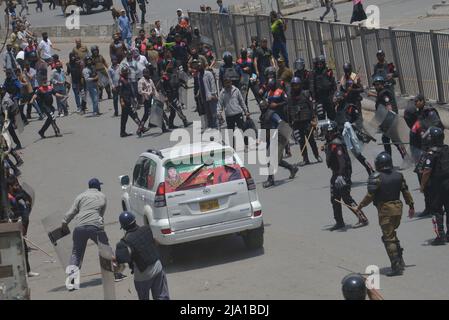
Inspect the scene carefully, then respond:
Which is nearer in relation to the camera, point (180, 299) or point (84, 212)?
point (180, 299)

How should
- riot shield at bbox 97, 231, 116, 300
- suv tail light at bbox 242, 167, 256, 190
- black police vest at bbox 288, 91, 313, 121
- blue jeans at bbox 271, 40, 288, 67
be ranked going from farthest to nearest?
1. blue jeans at bbox 271, 40, 288, 67
2. black police vest at bbox 288, 91, 313, 121
3. suv tail light at bbox 242, 167, 256, 190
4. riot shield at bbox 97, 231, 116, 300

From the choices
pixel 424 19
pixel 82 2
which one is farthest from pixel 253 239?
pixel 82 2

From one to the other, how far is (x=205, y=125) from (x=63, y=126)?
6015mm

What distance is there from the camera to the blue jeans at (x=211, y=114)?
87.0 feet

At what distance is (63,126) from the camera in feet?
105

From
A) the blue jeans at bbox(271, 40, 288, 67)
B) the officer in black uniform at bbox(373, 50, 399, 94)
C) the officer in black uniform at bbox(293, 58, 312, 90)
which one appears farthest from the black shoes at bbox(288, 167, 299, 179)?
the blue jeans at bbox(271, 40, 288, 67)

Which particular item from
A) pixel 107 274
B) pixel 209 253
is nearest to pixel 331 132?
pixel 209 253

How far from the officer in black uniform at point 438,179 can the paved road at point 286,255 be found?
0.34m

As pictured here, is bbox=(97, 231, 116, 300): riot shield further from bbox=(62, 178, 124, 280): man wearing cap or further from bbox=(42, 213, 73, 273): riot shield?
bbox=(42, 213, 73, 273): riot shield

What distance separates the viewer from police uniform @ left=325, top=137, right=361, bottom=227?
56.7ft

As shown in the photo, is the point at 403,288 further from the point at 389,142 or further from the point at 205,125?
the point at 205,125

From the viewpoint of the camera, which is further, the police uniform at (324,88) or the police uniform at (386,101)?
the police uniform at (324,88)

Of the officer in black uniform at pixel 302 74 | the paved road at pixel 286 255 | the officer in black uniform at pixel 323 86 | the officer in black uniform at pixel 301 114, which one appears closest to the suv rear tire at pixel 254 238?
the paved road at pixel 286 255

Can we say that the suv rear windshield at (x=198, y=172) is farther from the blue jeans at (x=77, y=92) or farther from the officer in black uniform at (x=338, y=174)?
the blue jeans at (x=77, y=92)
